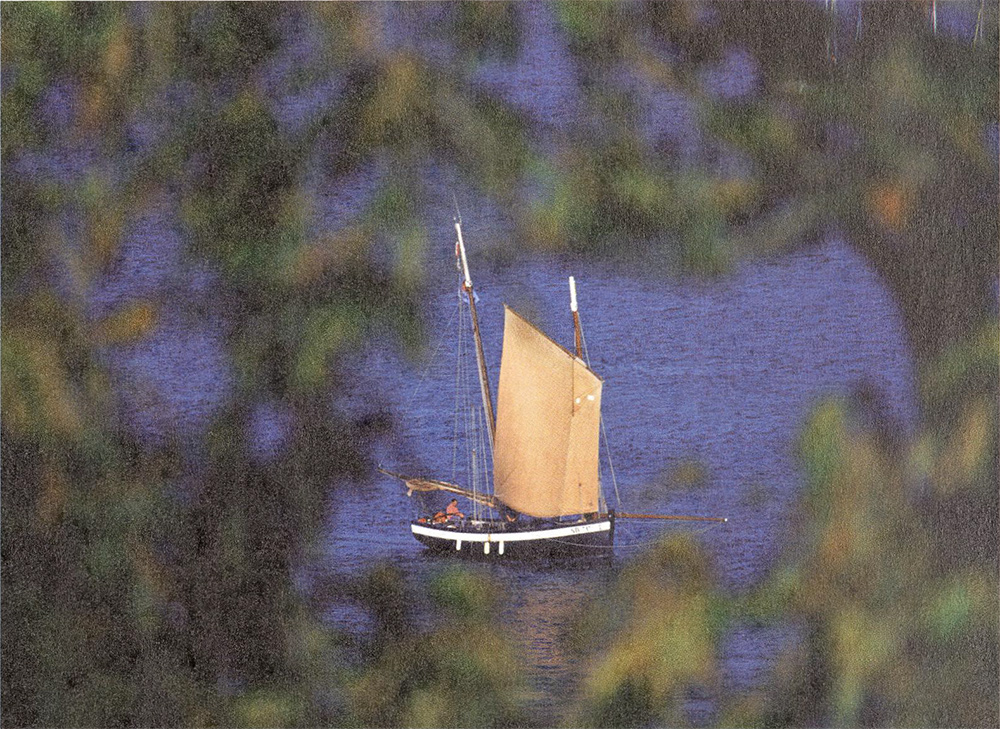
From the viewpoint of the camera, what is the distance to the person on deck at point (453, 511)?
8.58 feet

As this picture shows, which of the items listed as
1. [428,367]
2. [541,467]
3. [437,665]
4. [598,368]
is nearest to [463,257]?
[428,367]

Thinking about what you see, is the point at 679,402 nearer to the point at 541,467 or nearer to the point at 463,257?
the point at 541,467

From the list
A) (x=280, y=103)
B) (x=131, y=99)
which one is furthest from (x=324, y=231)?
(x=131, y=99)

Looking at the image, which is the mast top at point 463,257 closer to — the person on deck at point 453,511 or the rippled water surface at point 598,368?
the rippled water surface at point 598,368

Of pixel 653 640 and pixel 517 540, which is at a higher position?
pixel 517 540

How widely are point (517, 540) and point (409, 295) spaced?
0.61 meters

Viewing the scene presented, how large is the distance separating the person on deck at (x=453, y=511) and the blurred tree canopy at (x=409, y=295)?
0.47ft

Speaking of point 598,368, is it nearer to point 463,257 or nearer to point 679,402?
point 679,402

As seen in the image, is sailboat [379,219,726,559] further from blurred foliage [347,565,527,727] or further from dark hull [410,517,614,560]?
blurred foliage [347,565,527,727]

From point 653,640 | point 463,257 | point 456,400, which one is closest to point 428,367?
point 456,400

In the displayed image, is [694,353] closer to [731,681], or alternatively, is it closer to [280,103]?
[731,681]

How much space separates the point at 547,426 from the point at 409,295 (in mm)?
436

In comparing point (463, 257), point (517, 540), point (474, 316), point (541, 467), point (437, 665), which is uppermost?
point (463, 257)

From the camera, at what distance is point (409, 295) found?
104 inches
